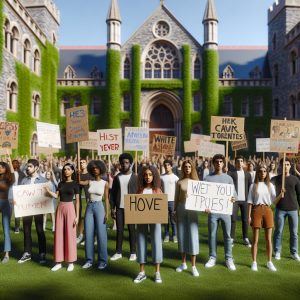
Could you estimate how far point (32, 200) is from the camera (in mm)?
6375

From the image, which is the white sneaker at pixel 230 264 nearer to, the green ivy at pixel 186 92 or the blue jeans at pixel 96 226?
the blue jeans at pixel 96 226

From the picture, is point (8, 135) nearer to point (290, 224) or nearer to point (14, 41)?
point (290, 224)

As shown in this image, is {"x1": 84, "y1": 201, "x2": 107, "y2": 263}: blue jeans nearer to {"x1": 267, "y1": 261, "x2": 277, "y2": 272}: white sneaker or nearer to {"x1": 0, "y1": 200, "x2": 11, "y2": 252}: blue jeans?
{"x1": 0, "y1": 200, "x2": 11, "y2": 252}: blue jeans

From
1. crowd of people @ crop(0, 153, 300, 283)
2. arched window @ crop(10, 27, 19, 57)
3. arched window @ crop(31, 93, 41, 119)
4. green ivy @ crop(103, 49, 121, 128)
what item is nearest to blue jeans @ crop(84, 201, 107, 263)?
crowd of people @ crop(0, 153, 300, 283)

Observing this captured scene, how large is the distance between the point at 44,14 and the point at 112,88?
8.41 m

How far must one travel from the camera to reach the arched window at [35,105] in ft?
83.4

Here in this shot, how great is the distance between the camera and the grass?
16.5ft

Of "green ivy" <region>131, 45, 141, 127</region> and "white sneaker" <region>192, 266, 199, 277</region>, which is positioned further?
"green ivy" <region>131, 45, 141, 127</region>

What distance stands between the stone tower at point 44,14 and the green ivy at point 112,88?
5.52 meters

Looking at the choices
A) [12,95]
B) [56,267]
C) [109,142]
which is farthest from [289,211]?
[12,95]

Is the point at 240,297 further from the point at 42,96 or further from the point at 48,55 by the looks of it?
the point at 48,55

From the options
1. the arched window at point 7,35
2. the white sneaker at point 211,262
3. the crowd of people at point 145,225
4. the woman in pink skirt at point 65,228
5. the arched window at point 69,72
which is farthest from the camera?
the arched window at point 69,72

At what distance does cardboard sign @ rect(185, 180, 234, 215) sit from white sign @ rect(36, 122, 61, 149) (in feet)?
16.7

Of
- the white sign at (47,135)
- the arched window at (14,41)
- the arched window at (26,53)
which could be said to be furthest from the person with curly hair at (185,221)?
the arched window at (26,53)
